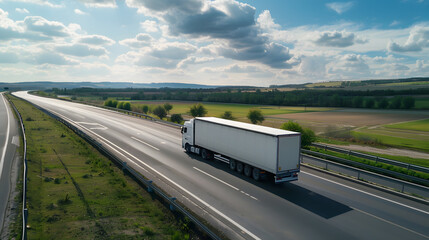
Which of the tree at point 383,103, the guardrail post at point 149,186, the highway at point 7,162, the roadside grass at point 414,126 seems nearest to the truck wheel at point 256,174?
the guardrail post at point 149,186

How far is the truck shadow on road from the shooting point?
13.6 meters

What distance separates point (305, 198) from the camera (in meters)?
15.2

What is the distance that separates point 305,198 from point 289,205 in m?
1.61

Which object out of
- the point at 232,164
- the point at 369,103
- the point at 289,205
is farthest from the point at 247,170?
the point at 369,103

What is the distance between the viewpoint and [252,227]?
460 inches

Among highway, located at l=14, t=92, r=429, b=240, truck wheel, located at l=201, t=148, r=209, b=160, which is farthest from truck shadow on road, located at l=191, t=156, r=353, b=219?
truck wheel, located at l=201, t=148, r=209, b=160

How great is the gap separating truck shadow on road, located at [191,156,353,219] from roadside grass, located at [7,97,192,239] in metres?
6.87

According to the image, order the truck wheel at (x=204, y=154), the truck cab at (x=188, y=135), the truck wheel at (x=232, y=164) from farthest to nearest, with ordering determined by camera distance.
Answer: the truck cab at (x=188, y=135) → the truck wheel at (x=204, y=154) → the truck wheel at (x=232, y=164)

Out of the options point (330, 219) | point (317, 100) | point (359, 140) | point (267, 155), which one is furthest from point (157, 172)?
point (317, 100)

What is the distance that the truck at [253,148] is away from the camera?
16125mm

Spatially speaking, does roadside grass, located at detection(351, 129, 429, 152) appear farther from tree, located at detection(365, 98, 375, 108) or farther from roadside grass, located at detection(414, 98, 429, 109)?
tree, located at detection(365, 98, 375, 108)

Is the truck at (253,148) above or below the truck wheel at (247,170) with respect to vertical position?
above

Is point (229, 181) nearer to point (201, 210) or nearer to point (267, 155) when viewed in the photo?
point (267, 155)

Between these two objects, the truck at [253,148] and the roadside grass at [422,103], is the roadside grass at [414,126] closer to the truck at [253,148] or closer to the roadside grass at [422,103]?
the roadside grass at [422,103]
